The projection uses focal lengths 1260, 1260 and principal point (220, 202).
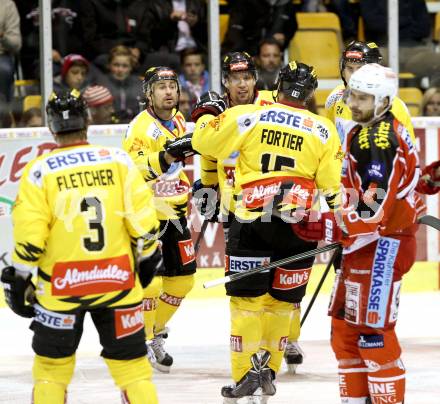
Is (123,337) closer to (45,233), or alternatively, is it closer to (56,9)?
(45,233)

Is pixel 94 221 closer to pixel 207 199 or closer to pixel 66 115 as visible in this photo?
pixel 66 115

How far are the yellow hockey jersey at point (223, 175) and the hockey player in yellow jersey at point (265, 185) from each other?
285mm

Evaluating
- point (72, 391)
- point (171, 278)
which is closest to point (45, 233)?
point (72, 391)

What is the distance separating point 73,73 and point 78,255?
4684 millimetres

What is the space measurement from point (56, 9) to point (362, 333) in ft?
16.3

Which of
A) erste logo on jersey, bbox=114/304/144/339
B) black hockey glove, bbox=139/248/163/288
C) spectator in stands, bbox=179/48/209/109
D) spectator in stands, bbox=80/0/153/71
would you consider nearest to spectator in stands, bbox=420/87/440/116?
spectator in stands, bbox=179/48/209/109

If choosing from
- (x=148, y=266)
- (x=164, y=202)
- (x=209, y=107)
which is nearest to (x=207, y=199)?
(x=164, y=202)

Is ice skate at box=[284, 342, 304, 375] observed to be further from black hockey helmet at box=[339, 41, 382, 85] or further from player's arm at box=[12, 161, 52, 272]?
player's arm at box=[12, 161, 52, 272]

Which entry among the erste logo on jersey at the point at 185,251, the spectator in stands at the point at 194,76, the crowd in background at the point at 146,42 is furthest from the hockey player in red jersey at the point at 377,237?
the spectator in stands at the point at 194,76

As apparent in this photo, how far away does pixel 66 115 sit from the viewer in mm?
4895

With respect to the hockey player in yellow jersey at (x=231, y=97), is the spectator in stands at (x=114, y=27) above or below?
above

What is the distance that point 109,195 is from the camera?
479 centimetres

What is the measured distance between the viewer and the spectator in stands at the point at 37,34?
9211 millimetres

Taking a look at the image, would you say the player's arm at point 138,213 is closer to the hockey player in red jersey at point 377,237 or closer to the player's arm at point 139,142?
the hockey player in red jersey at point 377,237
